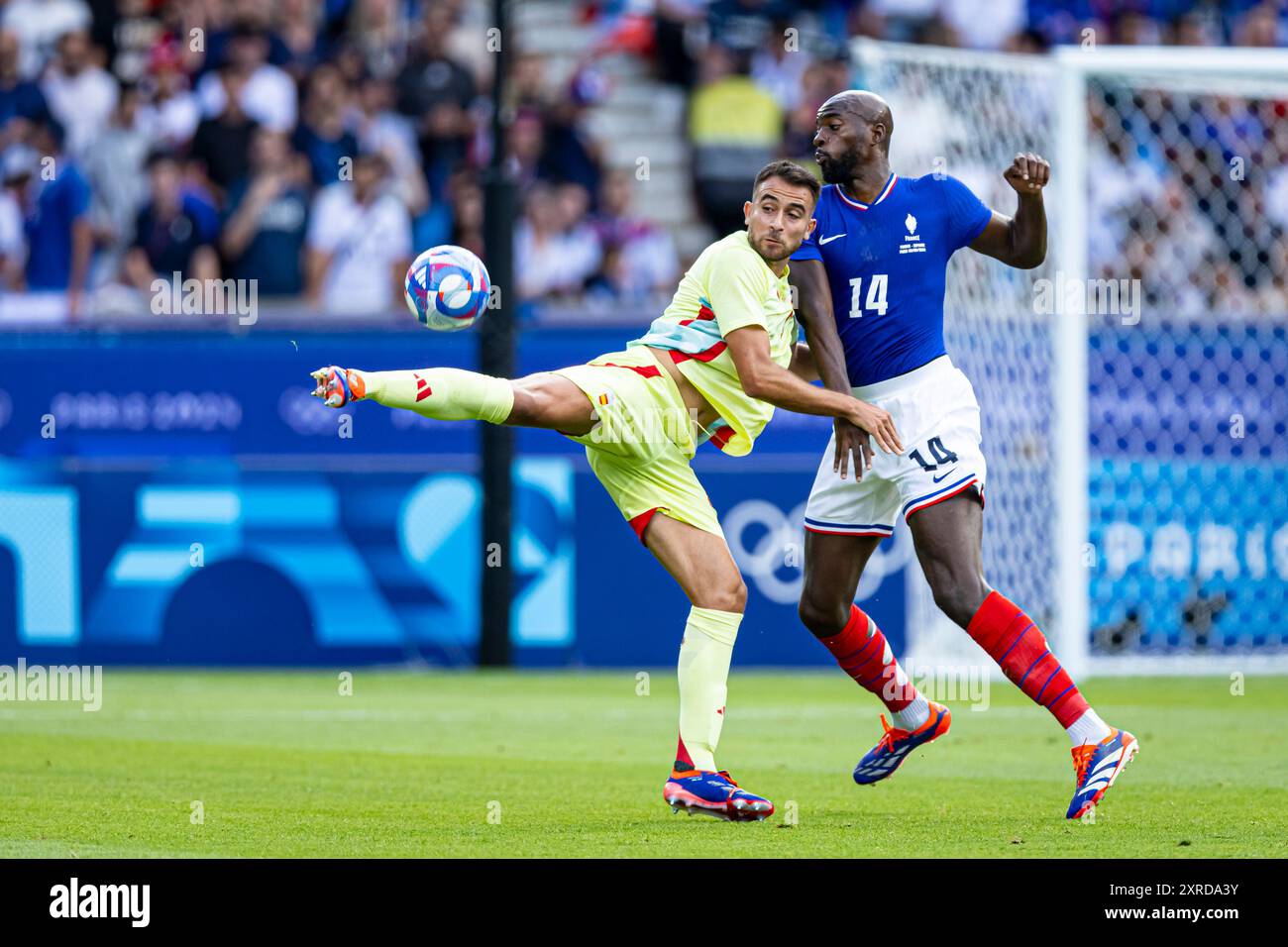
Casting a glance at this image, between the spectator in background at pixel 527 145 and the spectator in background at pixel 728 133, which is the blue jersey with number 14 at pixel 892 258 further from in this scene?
the spectator in background at pixel 728 133

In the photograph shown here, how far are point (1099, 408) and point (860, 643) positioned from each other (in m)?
7.57

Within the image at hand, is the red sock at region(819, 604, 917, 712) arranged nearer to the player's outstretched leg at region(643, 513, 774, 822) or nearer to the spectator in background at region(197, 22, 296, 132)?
the player's outstretched leg at region(643, 513, 774, 822)

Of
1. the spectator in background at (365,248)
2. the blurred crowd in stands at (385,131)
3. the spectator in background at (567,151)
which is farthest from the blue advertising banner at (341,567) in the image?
the spectator in background at (567,151)

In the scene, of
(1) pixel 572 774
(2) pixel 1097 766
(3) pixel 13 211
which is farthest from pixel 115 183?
(2) pixel 1097 766

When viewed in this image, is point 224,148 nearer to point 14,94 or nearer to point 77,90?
point 77,90

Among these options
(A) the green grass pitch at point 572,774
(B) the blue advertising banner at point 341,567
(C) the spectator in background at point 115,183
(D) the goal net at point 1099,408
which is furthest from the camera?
(C) the spectator in background at point 115,183

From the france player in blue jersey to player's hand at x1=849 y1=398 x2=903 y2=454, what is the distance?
200 millimetres

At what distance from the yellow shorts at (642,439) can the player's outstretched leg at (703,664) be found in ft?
0.26

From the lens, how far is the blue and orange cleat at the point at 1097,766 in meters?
7.23

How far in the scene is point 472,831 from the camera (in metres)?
7.04

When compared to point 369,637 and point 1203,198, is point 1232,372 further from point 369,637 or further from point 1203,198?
point 369,637

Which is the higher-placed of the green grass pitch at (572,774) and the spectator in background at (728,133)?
the spectator in background at (728,133)

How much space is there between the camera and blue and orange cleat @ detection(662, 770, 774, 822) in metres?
7.32
